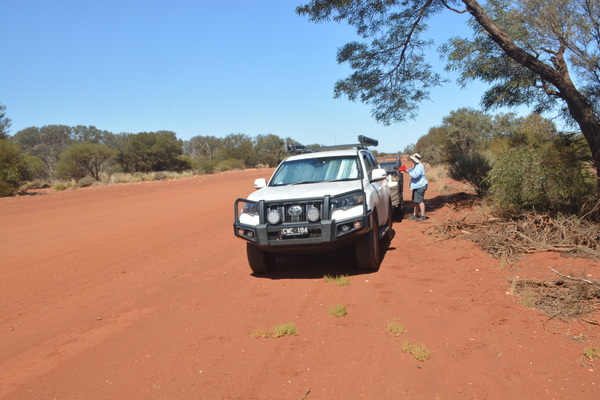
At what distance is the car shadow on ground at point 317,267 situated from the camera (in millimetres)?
6555

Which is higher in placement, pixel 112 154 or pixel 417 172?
pixel 112 154

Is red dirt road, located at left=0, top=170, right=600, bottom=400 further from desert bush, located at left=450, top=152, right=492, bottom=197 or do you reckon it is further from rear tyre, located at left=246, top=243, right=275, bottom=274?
desert bush, located at left=450, top=152, right=492, bottom=197

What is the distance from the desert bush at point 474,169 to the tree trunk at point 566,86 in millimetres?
5760

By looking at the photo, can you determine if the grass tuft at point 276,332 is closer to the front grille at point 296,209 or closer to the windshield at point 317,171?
the front grille at point 296,209

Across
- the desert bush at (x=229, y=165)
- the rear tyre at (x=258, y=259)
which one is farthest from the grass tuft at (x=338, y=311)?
the desert bush at (x=229, y=165)

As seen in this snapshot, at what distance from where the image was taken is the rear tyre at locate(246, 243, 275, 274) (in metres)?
6.46

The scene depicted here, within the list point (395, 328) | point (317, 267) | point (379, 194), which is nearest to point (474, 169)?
point (379, 194)

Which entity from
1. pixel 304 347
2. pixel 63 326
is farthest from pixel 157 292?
pixel 304 347

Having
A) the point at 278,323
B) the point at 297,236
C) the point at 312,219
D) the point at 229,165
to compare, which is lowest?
the point at 278,323

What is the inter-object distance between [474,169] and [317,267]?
30.2 feet

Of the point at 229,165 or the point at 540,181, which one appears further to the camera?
the point at 229,165

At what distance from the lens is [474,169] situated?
14180 millimetres

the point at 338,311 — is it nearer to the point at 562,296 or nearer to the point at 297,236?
the point at 297,236

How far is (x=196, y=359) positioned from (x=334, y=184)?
3545mm
